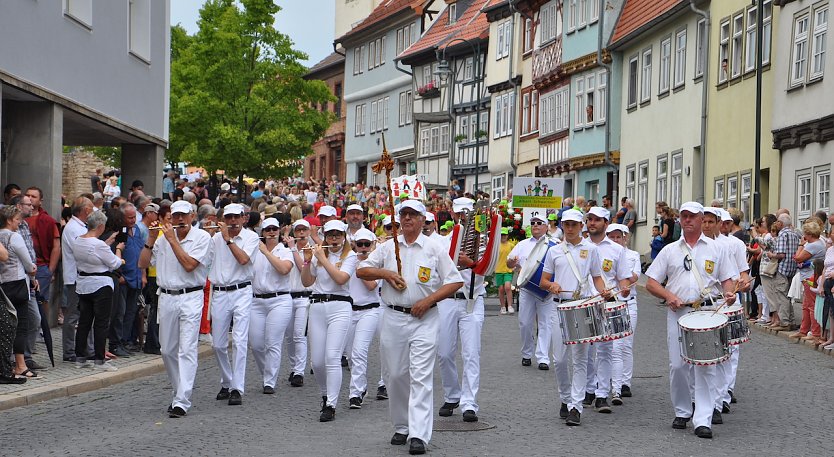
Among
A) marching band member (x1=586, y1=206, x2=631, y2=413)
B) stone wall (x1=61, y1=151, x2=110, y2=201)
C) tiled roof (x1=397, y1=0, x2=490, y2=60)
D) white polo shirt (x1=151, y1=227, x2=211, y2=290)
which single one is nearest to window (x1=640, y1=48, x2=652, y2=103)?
stone wall (x1=61, y1=151, x2=110, y2=201)

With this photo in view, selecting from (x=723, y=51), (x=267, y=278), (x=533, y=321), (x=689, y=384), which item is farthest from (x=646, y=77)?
(x=689, y=384)

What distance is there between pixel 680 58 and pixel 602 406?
27.7 m

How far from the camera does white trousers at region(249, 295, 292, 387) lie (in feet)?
50.5

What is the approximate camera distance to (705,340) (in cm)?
1219

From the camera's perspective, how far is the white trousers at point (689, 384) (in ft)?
40.5

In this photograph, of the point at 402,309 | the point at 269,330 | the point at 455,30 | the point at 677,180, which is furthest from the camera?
the point at 455,30

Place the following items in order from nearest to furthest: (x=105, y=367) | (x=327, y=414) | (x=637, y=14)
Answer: (x=327, y=414), (x=105, y=367), (x=637, y=14)

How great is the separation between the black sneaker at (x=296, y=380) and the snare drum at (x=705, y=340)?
5024mm

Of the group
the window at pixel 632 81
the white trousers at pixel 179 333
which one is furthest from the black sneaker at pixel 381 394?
the window at pixel 632 81

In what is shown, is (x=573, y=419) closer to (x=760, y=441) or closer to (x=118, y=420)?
(x=760, y=441)

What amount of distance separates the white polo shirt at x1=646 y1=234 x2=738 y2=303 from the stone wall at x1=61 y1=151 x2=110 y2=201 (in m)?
29.1

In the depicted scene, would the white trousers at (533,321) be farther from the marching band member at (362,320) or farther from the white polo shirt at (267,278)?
the marching band member at (362,320)

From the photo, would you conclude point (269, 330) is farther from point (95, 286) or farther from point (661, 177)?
point (661, 177)

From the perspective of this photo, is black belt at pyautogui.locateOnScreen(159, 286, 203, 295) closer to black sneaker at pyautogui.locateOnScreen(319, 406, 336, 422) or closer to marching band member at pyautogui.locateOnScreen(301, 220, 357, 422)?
marching band member at pyautogui.locateOnScreen(301, 220, 357, 422)
